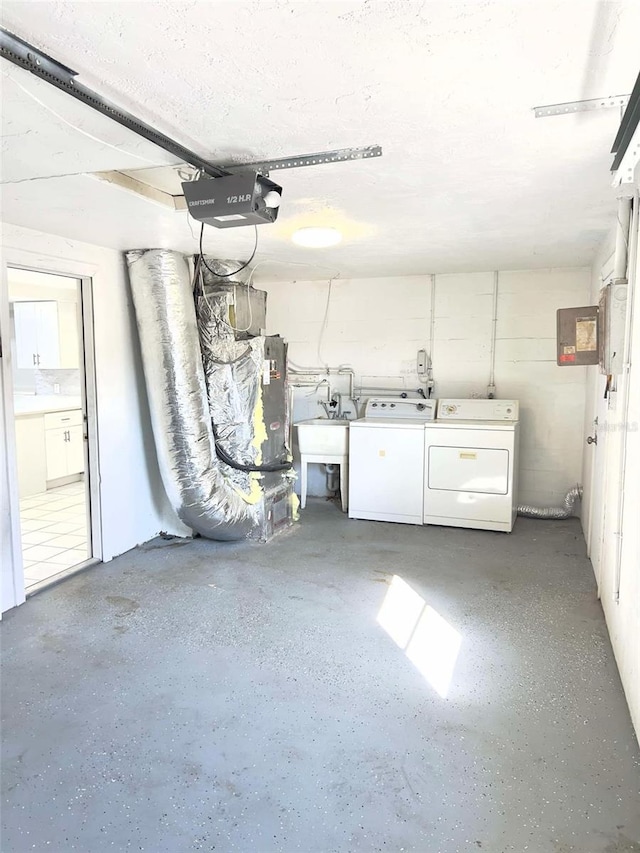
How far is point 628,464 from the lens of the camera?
7.83 ft

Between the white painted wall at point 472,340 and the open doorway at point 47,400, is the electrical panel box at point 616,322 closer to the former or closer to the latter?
the white painted wall at point 472,340

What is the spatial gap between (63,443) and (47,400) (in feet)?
2.34

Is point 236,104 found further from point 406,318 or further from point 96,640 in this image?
point 406,318

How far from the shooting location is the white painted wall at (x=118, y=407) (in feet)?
11.9

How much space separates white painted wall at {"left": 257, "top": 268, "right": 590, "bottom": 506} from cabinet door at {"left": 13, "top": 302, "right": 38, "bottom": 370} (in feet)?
8.87

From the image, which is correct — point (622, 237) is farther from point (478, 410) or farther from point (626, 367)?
point (478, 410)

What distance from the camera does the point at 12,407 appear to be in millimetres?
3043

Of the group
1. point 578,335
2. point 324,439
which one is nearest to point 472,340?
point 324,439

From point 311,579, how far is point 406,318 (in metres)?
2.74

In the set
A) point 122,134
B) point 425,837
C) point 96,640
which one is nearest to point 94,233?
point 122,134

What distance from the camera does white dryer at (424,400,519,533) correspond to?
4301mm

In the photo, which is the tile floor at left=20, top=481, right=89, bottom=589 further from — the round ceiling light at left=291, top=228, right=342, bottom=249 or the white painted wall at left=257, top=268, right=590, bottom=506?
the round ceiling light at left=291, top=228, right=342, bottom=249

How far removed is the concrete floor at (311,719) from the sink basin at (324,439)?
63.2 inches

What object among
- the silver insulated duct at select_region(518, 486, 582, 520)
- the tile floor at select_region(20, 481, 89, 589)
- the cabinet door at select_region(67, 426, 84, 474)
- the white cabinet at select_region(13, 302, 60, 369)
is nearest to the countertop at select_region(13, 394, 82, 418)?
the cabinet door at select_region(67, 426, 84, 474)
